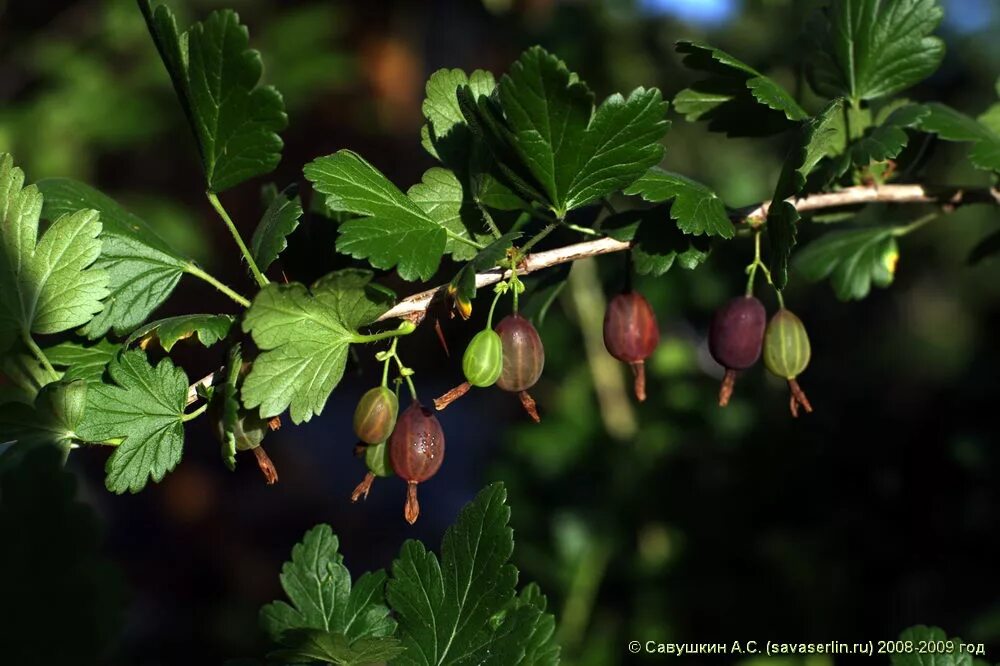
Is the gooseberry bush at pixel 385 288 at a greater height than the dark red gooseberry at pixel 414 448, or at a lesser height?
greater

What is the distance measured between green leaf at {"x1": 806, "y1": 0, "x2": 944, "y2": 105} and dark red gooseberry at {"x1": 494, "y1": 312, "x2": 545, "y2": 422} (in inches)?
16.3

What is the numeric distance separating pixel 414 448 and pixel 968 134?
1.83 feet

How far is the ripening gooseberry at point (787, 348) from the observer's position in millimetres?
893

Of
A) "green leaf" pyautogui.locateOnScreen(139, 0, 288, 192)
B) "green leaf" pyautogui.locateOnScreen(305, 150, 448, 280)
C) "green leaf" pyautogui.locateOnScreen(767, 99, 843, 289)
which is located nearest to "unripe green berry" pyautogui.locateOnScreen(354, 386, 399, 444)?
"green leaf" pyautogui.locateOnScreen(305, 150, 448, 280)

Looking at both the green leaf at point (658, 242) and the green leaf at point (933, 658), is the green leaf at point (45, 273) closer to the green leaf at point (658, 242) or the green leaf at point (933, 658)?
the green leaf at point (658, 242)

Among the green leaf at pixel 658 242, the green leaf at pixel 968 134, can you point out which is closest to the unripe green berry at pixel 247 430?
the green leaf at pixel 658 242

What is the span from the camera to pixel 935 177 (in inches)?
131

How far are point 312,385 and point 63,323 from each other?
0.67 ft

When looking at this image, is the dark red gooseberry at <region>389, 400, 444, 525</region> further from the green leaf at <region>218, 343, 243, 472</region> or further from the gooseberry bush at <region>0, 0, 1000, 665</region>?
the green leaf at <region>218, 343, 243, 472</region>

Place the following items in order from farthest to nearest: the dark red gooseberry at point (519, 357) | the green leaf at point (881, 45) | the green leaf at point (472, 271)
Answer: the green leaf at point (881, 45)
the dark red gooseberry at point (519, 357)
the green leaf at point (472, 271)

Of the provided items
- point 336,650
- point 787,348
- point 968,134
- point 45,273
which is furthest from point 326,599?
point 968,134

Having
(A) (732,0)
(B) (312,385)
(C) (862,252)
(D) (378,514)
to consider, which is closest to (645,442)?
(C) (862,252)

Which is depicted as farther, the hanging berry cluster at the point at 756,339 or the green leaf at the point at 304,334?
the hanging berry cluster at the point at 756,339

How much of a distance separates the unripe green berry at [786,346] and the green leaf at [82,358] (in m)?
0.57
